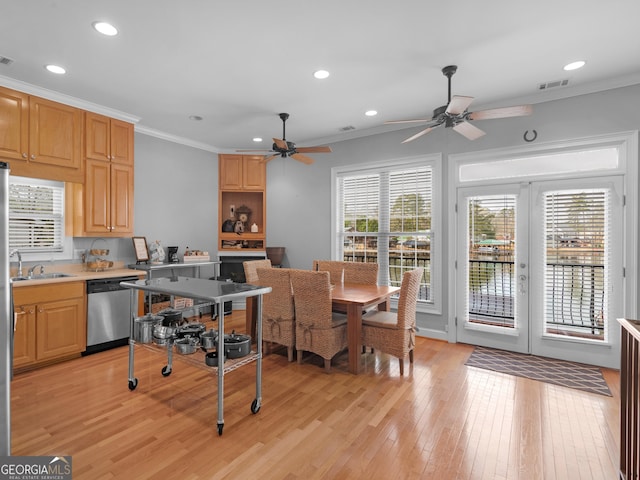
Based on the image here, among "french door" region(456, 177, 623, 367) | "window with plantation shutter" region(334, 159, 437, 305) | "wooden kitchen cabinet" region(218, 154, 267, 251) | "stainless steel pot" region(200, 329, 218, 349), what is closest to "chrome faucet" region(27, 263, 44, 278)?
"stainless steel pot" region(200, 329, 218, 349)

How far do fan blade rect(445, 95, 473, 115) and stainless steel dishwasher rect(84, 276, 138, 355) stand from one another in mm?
3847

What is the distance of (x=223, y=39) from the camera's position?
269 cm

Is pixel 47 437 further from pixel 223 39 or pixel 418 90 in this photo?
pixel 418 90

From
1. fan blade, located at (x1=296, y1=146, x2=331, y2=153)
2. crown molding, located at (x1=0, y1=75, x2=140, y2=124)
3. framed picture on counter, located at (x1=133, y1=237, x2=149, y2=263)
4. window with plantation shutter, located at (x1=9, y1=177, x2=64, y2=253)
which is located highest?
crown molding, located at (x1=0, y1=75, x2=140, y2=124)

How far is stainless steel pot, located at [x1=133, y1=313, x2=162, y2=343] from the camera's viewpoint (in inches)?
108

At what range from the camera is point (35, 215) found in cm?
388

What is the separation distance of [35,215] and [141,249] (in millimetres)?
1247

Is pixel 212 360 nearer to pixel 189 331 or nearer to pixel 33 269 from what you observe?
pixel 189 331

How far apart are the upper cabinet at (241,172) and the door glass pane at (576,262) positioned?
14.6 ft

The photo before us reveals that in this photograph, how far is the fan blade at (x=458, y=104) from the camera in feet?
8.69

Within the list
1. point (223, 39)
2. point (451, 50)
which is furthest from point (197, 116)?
point (451, 50)

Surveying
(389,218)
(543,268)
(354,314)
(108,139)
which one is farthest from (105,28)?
(543,268)

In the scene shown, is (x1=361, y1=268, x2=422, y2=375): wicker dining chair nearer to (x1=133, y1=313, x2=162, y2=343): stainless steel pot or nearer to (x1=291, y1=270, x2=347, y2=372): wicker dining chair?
(x1=291, y1=270, x2=347, y2=372): wicker dining chair

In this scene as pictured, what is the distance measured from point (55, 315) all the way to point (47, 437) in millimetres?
1659
